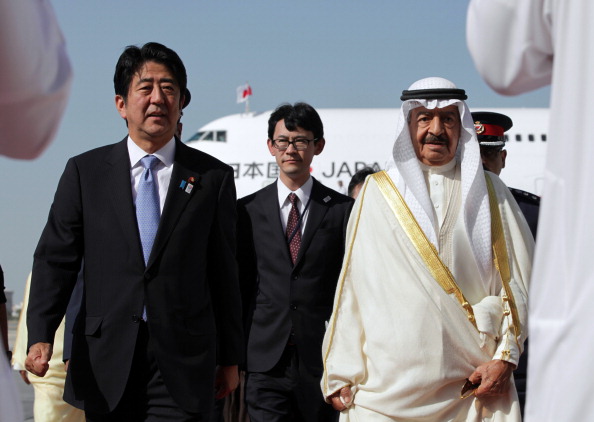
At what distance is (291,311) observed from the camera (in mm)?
6418

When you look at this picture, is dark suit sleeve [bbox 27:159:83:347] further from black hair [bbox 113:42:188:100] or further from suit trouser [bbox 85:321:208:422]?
black hair [bbox 113:42:188:100]

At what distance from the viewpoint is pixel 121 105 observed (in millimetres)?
5488

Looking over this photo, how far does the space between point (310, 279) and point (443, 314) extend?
65.4 inches

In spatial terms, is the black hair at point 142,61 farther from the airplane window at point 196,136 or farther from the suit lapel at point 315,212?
the airplane window at point 196,136

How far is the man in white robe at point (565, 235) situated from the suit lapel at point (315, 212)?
4051 mm

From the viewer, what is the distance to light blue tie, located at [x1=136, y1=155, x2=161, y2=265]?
202 inches

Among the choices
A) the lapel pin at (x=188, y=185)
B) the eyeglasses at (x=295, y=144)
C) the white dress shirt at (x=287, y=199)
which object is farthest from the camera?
the eyeglasses at (x=295, y=144)

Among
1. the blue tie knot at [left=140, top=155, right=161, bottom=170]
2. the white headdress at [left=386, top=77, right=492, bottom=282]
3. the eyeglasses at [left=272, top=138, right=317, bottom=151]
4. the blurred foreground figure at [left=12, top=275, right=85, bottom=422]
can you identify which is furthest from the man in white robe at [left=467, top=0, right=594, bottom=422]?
the blurred foreground figure at [left=12, top=275, right=85, bottom=422]

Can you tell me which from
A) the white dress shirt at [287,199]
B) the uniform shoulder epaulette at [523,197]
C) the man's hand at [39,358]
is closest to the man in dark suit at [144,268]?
the man's hand at [39,358]

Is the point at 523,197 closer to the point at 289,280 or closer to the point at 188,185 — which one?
the point at 289,280

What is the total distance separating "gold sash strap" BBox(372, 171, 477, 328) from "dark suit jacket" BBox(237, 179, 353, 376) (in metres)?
1.26

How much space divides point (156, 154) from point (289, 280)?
1.45 m

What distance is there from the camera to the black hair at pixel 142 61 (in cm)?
539

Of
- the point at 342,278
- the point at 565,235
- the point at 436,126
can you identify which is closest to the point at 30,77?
the point at 565,235
